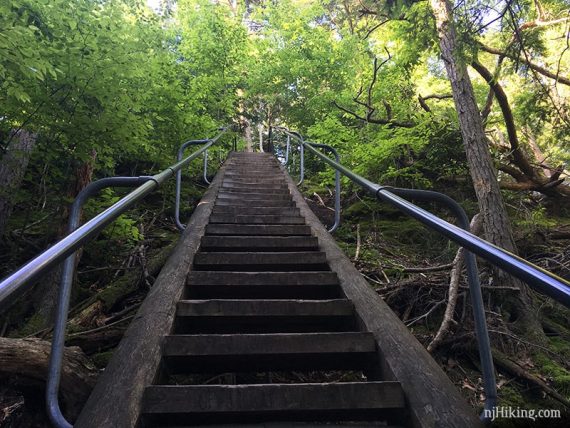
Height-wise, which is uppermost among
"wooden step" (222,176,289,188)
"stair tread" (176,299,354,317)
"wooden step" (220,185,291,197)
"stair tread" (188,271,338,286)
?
"wooden step" (222,176,289,188)

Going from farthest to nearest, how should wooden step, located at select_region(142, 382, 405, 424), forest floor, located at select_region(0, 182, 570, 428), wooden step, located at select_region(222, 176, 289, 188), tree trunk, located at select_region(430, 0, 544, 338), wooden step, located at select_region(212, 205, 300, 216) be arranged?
wooden step, located at select_region(222, 176, 289, 188)
wooden step, located at select_region(212, 205, 300, 216)
tree trunk, located at select_region(430, 0, 544, 338)
forest floor, located at select_region(0, 182, 570, 428)
wooden step, located at select_region(142, 382, 405, 424)

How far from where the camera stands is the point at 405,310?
3.69 m

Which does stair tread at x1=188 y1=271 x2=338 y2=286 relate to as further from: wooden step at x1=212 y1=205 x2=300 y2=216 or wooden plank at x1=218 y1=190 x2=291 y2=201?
wooden plank at x1=218 y1=190 x2=291 y2=201

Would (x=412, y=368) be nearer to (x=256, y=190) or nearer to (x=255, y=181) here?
(x=256, y=190)

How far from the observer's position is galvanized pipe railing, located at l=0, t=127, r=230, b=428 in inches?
36.1

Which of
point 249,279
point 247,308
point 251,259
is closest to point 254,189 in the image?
point 251,259

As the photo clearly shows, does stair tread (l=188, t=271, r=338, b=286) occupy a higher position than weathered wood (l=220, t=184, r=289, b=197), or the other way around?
weathered wood (l=220, t=184, r=289, b=197)

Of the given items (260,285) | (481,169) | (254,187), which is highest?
(481,169)

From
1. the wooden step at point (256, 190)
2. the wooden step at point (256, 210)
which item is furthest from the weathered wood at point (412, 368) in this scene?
the wooden step at point (256, 190)

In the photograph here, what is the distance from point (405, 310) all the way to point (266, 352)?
2.19 m

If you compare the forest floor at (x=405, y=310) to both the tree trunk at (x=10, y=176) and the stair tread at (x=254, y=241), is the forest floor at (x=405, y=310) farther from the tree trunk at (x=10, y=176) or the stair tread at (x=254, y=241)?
the stair tread at (x=254, y=241)

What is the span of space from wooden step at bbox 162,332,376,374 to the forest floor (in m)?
0.62

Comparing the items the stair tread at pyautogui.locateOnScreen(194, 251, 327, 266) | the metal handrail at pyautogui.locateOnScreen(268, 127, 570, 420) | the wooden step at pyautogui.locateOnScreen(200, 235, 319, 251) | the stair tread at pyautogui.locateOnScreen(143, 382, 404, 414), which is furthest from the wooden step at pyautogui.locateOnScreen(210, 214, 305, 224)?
the stair tread at pyautogui.locateOnScreen(143, 382, 404, 414)

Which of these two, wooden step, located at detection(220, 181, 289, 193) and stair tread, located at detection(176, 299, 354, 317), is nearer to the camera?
stair tread, located at detection(176, 299, 354, 317)
